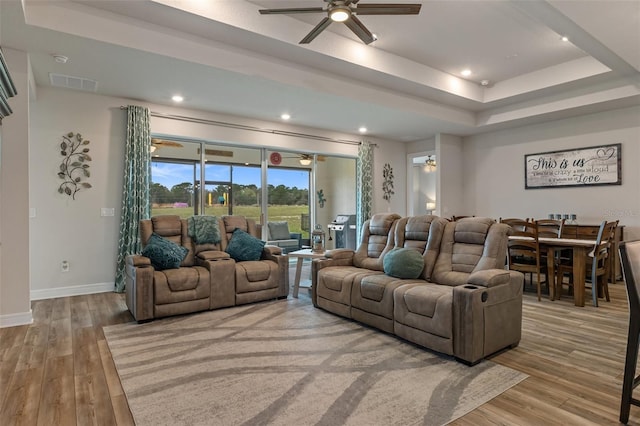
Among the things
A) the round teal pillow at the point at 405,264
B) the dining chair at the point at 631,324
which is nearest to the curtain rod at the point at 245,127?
the round teal pillow at the point at 405,264

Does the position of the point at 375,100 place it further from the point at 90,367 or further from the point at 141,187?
the point at 90,367

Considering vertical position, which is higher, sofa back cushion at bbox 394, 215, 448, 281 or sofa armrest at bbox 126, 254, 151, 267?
sofa back cushion at bbox 394, 215, 448, 281

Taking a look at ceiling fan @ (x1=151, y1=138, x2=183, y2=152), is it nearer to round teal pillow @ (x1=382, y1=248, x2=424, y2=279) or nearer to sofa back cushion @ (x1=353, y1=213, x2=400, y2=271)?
sofa back cushion @ (x1=353, y1=213, x2=400, y2=271)

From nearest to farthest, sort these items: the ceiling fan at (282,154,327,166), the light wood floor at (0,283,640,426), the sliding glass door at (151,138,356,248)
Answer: the light wood floor at (0,283,640,426)
the sliding glass door at (151,138,356,248)
the ceiling fan at (282,154,327,166)

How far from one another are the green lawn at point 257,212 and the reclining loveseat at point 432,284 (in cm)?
291

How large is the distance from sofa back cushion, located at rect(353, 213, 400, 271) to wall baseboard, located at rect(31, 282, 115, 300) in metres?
3.72

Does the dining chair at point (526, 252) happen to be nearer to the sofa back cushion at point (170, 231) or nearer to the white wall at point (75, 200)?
the sofa back cushion at point (170, 231)

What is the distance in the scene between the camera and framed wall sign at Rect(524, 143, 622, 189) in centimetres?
600

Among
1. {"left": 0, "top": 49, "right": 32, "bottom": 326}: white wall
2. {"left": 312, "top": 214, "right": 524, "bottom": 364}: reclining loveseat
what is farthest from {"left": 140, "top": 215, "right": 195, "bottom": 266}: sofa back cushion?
{"left": 312, "top": 214, "right": 524, "bottom": 364}: reclining loveseat

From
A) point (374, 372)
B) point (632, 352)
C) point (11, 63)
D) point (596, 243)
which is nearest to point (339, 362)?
point (374, 372)

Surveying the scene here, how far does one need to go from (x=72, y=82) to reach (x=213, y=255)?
2.95m

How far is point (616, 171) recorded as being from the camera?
5949mm

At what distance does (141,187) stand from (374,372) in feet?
14.4

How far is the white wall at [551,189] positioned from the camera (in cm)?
584
